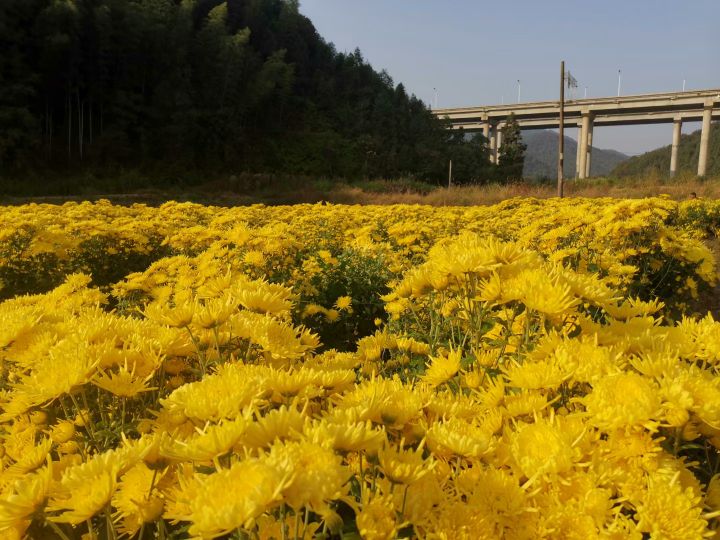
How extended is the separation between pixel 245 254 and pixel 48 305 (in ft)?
6.54

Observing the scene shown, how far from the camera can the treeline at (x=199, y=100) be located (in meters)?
27.0

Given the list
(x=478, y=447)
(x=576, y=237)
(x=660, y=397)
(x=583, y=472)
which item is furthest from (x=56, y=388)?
(x=576, y=237)

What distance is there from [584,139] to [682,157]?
6303cm

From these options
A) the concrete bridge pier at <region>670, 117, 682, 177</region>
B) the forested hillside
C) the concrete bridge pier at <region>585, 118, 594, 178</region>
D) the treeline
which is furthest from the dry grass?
the forested hillside

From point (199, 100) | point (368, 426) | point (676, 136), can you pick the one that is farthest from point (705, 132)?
point (368, 426)

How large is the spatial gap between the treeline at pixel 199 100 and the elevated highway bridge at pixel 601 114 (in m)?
12.6

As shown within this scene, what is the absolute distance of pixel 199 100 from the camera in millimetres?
35844

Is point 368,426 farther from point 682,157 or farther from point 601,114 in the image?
point 682,157

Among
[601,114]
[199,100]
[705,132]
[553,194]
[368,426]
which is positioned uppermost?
[601,114]

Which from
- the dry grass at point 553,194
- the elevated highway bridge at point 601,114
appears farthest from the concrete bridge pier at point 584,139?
the dry grass at point 553,194

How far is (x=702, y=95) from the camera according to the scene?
159 ft

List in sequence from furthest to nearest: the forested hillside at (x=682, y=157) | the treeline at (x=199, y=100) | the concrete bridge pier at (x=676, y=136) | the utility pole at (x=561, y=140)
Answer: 1. the forested hillside at (x=682, y=157)
2. the concrete bridge pier at (x=676, y=136)
3. the treeline at (x=199, y=100)
4. the utility pole at (x=561, y=140)

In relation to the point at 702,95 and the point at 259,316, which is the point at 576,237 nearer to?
the point at 259,316

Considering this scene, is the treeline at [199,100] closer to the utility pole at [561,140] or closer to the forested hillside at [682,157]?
the utility pole at [561,140]
